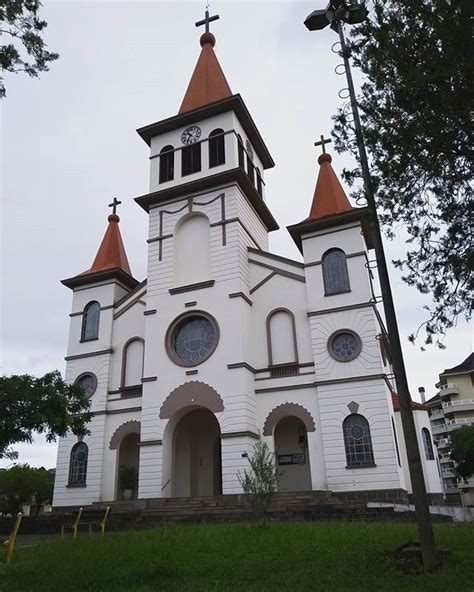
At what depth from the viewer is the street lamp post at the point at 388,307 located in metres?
7.70

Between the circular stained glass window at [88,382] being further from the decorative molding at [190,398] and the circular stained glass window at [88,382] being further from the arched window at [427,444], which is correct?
the arched window at [427,444]

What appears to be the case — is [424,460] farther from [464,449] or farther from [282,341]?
A: [464,449]

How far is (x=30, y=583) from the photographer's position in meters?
7.79

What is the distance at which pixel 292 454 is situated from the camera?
857 inches

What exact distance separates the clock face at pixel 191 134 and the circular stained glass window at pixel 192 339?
8949 mm

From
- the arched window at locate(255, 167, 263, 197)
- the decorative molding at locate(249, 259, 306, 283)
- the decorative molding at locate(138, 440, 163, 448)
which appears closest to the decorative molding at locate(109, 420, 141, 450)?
the decorative molding at locate(138, 440, 163, 448)

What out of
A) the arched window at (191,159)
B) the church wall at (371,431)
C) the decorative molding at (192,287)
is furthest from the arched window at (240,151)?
the church wall at (371,431)

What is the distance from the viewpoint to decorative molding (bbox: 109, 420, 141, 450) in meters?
23.0

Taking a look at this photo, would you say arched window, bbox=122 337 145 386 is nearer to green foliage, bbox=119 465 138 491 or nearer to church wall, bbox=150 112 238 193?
green foliage, bbox=119 465 138 491

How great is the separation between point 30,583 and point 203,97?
24191 mm

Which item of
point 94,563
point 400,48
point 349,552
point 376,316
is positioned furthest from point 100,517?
point 400,48

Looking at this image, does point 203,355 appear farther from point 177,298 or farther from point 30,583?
point 30,583

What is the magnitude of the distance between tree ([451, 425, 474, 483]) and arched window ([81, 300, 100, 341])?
2843 cm

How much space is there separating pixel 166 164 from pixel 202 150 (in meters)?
2.04
